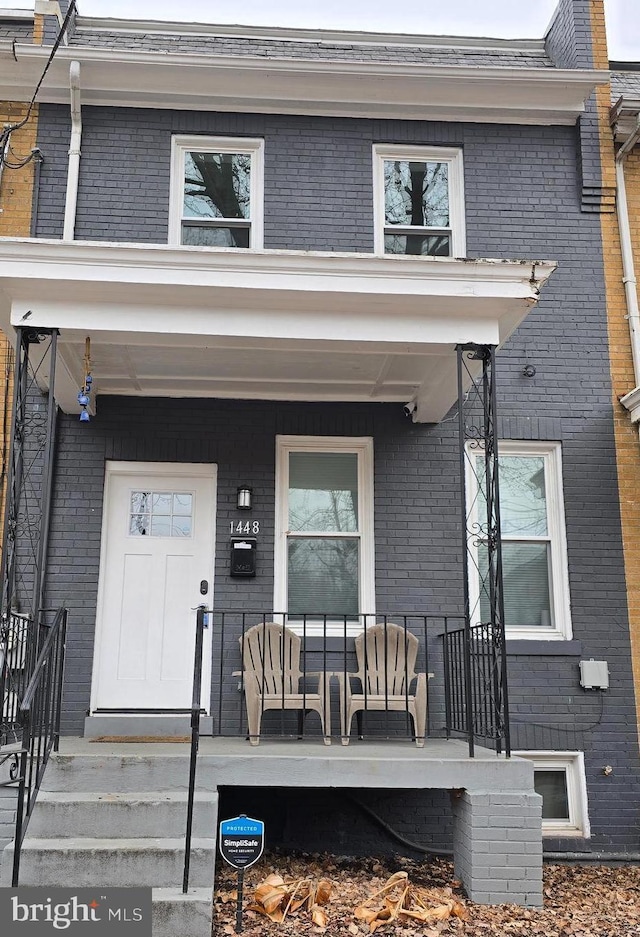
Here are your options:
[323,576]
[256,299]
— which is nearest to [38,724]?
[323,576]

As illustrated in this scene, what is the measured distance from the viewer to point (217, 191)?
25.6 feet

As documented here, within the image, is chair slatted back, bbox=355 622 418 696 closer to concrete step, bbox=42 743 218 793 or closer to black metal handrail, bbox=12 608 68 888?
concrete step, bbox=42 743 218 793

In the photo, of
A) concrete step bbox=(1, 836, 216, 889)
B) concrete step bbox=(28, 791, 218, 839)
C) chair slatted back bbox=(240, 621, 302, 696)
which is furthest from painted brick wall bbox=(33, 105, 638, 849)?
concrete step bbox=(1, 836, 216, 889)

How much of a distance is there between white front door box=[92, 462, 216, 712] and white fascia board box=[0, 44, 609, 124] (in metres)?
3.28

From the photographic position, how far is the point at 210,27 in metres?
8.56

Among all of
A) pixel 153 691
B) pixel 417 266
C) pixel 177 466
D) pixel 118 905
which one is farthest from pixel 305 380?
pixel 118 905

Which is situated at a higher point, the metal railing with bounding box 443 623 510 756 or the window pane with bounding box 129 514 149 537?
the window pane with bounding box 129 514 149 537

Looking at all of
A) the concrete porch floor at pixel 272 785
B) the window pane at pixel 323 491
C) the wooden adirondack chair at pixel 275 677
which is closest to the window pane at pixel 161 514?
the window pane at pixel 323 491

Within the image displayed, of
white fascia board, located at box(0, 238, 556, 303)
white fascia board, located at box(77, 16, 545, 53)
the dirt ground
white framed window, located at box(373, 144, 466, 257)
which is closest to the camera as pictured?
the dirt ground

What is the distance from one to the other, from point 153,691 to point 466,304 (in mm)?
3683

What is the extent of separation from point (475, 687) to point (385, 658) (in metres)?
0.90

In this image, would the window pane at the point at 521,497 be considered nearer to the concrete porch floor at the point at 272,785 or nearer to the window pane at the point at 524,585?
the window pane at the point at 524,585

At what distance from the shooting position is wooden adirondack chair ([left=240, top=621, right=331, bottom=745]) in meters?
5.92

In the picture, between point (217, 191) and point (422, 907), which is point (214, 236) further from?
point (422, 907)
